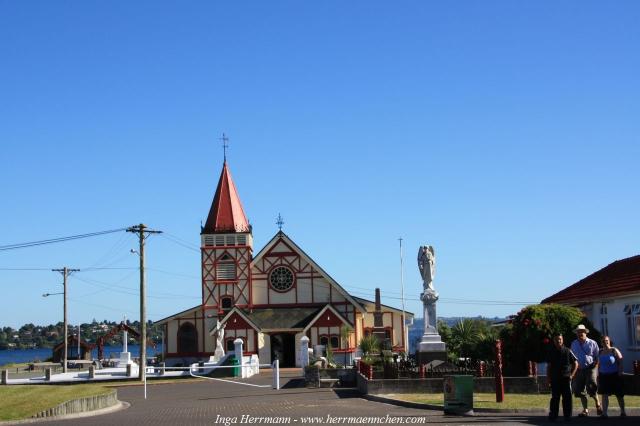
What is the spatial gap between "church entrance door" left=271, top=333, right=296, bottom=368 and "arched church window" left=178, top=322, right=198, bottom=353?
5.41m

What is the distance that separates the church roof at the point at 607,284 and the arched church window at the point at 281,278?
25.3 metres

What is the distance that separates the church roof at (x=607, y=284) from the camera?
31.1m

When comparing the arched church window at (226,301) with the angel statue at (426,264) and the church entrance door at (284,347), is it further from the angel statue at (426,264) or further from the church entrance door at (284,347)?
the angel statue at (426,264)

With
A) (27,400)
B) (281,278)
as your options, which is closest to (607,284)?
(27,400)

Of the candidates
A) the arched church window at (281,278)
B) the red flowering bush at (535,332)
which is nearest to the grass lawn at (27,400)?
the red flowering bush at (535,332)

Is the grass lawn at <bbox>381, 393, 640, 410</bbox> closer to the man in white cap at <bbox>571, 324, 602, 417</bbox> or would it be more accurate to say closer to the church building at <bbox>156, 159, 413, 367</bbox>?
the man in white cap at <bbox>571, 324, 602, 417</bbox>

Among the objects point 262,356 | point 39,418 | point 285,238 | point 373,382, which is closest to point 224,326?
point 262,356

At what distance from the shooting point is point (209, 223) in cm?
6331

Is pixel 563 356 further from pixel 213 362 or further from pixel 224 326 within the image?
pixel 224 326

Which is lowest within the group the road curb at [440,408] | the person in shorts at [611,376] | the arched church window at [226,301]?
the road curb at [440,408]

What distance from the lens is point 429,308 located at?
31.6 m

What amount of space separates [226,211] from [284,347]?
10322 millimetres

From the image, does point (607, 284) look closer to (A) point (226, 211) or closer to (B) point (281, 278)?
(B) point (281, 278)

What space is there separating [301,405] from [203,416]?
3646 millimetres
